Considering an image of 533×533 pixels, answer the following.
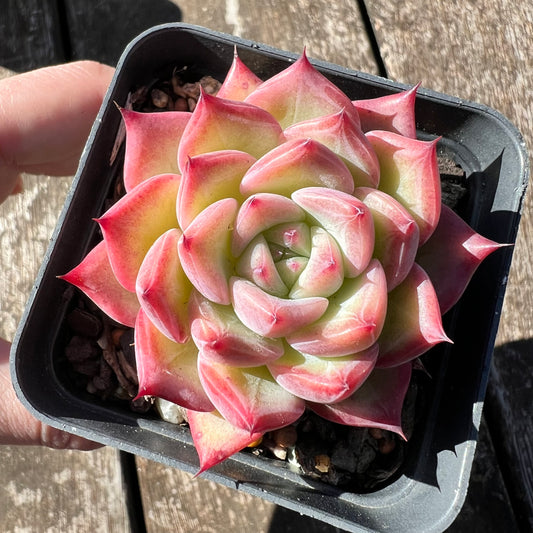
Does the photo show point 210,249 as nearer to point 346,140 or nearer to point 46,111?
point 346,140

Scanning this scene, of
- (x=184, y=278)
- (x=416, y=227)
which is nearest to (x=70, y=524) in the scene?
(x=184, y=278)

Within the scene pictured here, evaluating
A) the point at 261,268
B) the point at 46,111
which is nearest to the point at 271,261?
the point at 261,268

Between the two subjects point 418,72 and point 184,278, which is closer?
point 184,278

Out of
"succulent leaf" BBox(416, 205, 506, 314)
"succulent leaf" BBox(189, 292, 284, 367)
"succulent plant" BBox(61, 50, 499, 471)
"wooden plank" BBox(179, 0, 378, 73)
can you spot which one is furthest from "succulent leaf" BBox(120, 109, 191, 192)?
"wooden plank" BBox(179, 0, 378, 73)

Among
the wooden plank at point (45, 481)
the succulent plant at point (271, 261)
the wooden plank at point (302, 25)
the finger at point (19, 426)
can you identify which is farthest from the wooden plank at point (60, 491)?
the wooden plank at point (302, 25)

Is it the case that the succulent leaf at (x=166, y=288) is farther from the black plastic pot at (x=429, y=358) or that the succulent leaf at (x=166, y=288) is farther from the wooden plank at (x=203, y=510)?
the wooden plank at (x=203, y=510)

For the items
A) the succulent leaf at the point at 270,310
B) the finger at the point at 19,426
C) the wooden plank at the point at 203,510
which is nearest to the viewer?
the succulent leaf at the point at 270,310

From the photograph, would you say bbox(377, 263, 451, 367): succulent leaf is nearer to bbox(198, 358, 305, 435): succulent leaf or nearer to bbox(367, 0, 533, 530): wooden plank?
bbox(198, 358, 305, 435): succulent leaf

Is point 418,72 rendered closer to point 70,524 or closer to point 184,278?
point 184,278
